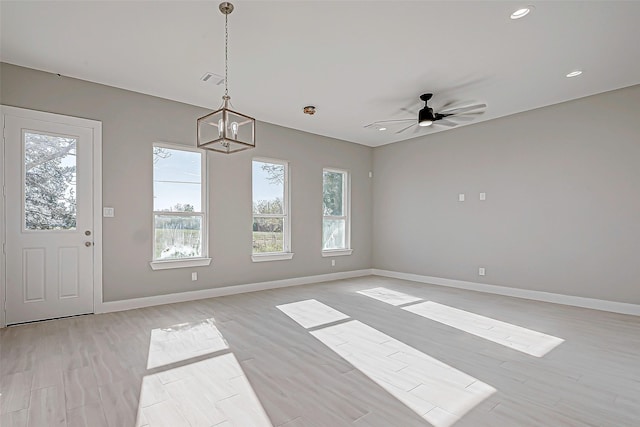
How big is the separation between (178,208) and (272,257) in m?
1.76

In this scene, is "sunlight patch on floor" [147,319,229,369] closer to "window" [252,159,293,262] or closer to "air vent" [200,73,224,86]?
"window" [252,159,293,262]

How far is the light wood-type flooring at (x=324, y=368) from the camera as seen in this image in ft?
6.80

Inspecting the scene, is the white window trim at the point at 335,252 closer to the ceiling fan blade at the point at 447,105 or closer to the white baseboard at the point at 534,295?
the white baseboard at the point at 534,295

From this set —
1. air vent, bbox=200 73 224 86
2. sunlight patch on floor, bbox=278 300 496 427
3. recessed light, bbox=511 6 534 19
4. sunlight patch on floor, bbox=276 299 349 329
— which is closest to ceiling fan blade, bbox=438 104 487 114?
recessed light, bbox=511 6 534 19

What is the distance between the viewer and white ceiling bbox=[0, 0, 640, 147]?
2.82 m

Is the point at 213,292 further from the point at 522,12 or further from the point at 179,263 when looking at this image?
the point at 522,12

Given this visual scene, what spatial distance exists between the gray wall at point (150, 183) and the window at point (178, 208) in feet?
0.40

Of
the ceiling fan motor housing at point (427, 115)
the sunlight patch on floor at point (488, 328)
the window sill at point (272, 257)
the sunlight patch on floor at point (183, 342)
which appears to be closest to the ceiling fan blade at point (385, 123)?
the ceiling fan motor housing at point (427, 115)

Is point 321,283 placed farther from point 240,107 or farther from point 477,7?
point 477,7

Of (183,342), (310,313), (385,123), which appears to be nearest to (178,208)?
(183,342)

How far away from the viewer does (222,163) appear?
5.33 meters

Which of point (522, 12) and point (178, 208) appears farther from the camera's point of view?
point (178, 208)

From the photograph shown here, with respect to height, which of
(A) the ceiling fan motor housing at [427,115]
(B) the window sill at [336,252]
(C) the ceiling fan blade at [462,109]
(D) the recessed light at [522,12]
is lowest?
(B) the window sill at [336,252]

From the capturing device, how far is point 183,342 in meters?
3.26
